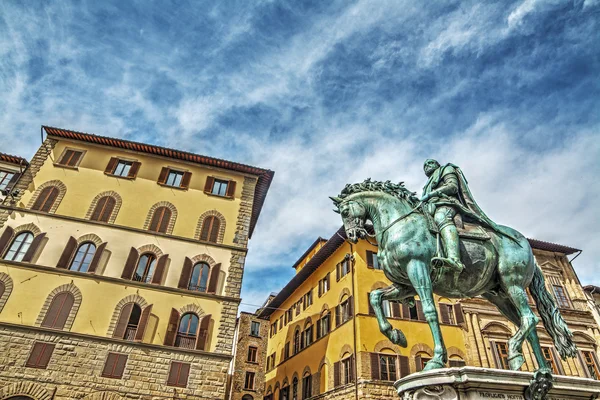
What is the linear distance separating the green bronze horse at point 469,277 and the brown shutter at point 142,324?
45.5 ft

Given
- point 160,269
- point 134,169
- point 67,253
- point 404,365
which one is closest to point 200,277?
point 160,269

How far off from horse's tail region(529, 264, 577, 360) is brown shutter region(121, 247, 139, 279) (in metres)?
16.5

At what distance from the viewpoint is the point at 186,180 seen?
21797 millimetres

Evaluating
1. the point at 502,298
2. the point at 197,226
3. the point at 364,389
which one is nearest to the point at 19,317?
the point at 197,226

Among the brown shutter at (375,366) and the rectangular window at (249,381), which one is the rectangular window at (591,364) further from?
the rectangular window at (249,381)

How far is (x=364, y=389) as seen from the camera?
18.5 m

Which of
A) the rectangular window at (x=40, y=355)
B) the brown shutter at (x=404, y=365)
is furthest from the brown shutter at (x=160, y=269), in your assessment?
the brown shutter at (x=404, y=365)

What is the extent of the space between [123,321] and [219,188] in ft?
29.0

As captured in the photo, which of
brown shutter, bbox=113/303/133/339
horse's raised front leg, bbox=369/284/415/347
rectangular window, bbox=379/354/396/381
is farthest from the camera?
rectangular window, bbox=379/354/396/381

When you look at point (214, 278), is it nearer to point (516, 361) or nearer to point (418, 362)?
point (418, 362)

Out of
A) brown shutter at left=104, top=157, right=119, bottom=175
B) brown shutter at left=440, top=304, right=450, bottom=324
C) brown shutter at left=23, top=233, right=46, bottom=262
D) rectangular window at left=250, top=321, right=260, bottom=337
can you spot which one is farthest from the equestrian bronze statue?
rectangular window at left=250, top=321, right=260, bottom=337

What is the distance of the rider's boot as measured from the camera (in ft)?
15.3

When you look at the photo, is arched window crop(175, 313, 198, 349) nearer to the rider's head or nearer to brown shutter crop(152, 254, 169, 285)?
brown shutter crop(152, 254, 169, 285)

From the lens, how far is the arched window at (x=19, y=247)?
16781 mm
